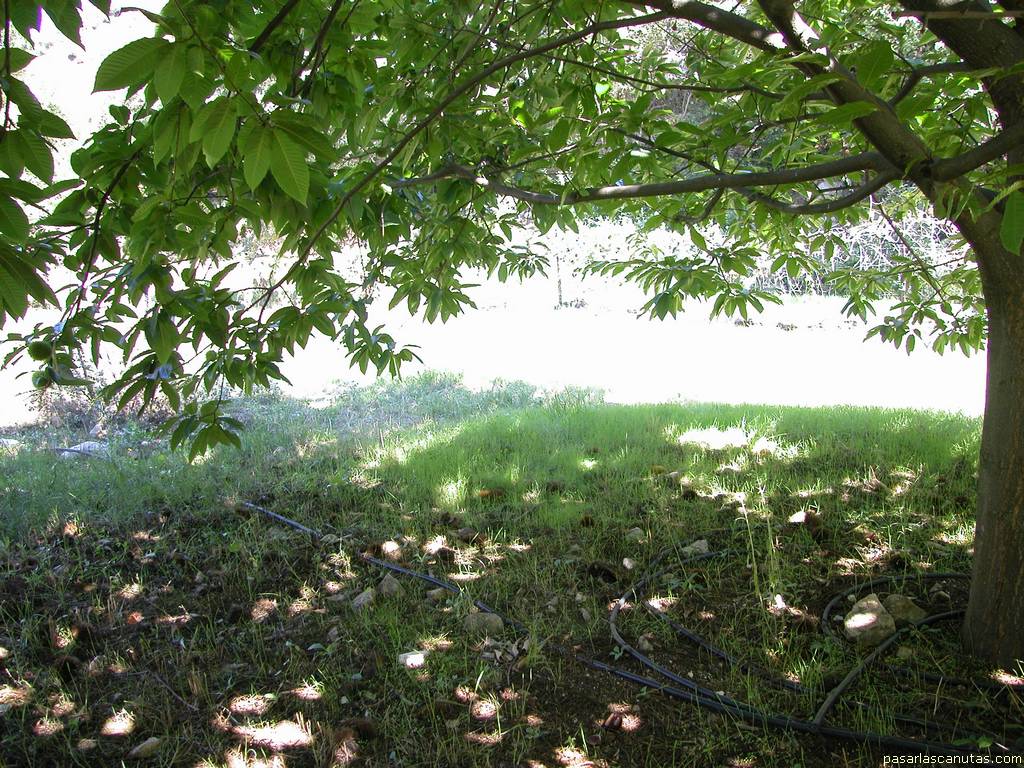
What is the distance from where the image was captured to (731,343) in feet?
34.9

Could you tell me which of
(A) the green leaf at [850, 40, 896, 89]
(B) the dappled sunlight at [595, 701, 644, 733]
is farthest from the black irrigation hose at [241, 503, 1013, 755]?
(A) the green leaf at [850, 40, 896, 89]

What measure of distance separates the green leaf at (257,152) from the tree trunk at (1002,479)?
1890mm

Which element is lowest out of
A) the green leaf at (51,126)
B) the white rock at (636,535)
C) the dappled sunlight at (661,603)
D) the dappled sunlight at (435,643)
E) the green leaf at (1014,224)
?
the dappled sunlight at (435,643)

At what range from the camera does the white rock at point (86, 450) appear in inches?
Result: 189

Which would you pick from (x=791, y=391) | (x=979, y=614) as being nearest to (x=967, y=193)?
(x=979, y=614)

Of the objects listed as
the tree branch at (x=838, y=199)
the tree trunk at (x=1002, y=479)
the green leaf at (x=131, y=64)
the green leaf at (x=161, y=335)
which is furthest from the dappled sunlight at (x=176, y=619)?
the tree trunk at (x=1002, y=479)

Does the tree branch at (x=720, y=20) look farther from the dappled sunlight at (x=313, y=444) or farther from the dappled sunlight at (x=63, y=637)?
the dappled sunlight at (x=313, y=444)

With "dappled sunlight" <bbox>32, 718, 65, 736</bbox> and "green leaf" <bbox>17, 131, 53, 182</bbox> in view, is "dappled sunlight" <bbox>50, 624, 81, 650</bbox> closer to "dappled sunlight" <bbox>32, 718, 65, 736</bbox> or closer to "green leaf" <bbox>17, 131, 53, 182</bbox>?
"dappled sunlight" <bbox>32, 718, 65, 736</bbox>

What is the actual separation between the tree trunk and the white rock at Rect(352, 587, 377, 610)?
1973mm

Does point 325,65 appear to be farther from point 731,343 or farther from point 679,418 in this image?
point 731,343

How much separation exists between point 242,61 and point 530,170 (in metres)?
1.55

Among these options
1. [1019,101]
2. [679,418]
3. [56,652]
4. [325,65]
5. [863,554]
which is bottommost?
[56,652]

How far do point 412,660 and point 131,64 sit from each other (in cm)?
179

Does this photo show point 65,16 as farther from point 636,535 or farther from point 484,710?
point 636,535
